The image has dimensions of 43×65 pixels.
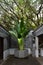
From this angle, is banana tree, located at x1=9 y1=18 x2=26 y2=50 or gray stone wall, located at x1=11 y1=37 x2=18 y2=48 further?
gray stone wall, located at x1=11 y1=37 x2=18 y2=48

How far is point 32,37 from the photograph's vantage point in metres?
11.6

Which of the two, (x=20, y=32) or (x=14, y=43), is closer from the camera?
(x=20, y=32)

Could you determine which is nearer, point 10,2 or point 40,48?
point 40,48

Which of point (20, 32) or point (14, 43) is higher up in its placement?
point (20, 32)

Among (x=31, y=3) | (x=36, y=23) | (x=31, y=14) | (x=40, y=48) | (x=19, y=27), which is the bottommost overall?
(x=40, y=48)

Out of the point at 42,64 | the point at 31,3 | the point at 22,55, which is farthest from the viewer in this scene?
the point at 31,3

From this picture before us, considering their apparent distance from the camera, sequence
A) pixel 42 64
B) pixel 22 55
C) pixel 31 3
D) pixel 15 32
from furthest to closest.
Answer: pixel 31 3, pixel 15 32, pixel 22 55, pixel 42 64

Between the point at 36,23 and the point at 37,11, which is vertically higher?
the point at 37,11

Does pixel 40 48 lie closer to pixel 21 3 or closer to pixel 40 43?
pixel 40 43

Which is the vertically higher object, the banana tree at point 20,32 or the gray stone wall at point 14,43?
the banana tree at point 20,32

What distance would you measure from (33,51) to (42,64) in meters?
3.49

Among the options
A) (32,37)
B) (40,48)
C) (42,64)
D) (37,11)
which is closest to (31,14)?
(37,11)

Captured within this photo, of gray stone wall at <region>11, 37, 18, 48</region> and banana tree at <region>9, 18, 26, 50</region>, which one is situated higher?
banana tree at <region>9, 18, 26, 50</region>

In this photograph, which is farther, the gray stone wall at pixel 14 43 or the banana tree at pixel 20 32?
the gray stone wall at pixel 14 43
